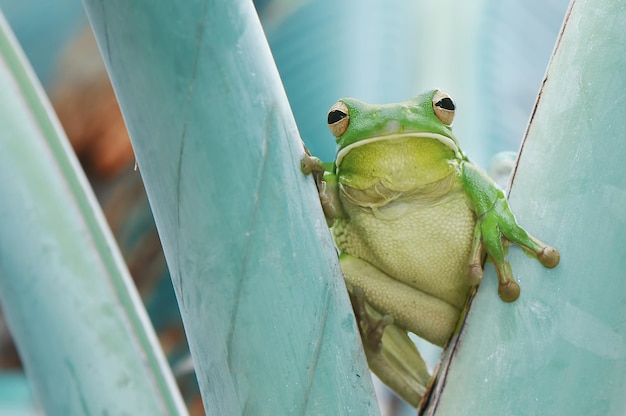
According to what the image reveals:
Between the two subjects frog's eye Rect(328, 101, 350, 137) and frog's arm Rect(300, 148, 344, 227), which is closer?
frog's arm Rect(300, 148, 344, 227)

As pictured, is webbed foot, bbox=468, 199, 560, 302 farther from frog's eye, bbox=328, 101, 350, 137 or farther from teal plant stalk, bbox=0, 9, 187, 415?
teal plant stalk, bbox=0, 9, 187, 415

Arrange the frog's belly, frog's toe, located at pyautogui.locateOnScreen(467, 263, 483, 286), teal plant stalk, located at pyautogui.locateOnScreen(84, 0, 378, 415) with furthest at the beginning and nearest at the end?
1. the frog's belly
2. frog's toe, located at pyautogui.locateOnScreen(467, 263, 483, 286)
3. teal plant stalk, located at pyautogui.locateOnScreen(84, 0, 378, 415)

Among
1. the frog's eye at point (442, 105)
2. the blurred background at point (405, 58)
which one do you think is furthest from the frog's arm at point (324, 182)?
the blurred background at point (405, 58)

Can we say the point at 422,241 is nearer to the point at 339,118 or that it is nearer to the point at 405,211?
the point at 405,211

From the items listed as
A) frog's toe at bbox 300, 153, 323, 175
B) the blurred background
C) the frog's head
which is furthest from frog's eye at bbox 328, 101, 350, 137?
the blurred background

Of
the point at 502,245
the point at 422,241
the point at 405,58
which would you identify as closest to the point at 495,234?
the point at 502,245

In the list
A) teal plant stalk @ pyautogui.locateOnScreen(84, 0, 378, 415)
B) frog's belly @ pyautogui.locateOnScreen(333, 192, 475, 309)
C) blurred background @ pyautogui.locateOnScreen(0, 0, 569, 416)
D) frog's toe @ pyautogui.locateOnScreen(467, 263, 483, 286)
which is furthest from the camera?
blurred background @ pyautogui.locateOnScreen(0, 0, 569, 416)

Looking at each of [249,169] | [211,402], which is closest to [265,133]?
[249,169]

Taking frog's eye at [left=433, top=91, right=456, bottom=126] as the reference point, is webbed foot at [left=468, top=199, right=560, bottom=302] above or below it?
below

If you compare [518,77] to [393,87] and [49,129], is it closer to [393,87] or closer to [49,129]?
[393,87]
